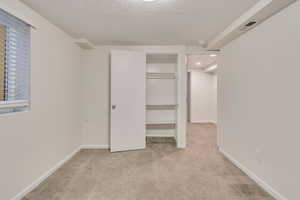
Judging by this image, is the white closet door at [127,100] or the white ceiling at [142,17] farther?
the white closet door at [127,100]

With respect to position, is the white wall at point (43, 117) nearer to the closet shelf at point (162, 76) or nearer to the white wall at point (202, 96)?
the closet shelf at point (162, 76)

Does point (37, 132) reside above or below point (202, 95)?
below

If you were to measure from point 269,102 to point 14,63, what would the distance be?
3115 millimetres

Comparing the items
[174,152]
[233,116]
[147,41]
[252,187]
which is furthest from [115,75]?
[252,187]

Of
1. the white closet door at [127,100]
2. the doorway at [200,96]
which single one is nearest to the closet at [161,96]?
the white closet door at [127,100]

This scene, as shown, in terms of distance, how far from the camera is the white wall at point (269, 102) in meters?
1.83

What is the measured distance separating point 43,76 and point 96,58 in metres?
1.54

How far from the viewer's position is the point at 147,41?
3.60 meters

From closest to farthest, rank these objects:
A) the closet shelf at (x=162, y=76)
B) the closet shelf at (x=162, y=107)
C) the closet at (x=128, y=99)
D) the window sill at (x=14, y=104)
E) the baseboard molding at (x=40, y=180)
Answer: the window sill at (x=14, y=104), the baseboard molding at (x=40, y=180), the closet at (x=128, y=99), the closet shelf at (x=162, y=76), the closet shelf at (x=162, y=107)

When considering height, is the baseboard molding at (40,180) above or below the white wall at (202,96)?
below

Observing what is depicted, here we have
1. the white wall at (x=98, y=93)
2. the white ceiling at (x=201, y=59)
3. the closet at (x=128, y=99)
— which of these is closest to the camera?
the closet at (x=128, y=99)

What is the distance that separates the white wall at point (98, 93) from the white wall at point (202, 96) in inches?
158

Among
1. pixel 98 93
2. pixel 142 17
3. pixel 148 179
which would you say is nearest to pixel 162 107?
pixel 98 93

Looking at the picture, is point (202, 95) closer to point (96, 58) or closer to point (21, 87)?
point (96, 58)
